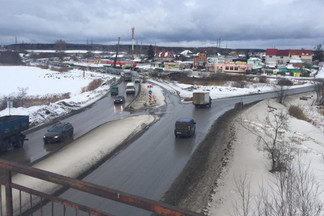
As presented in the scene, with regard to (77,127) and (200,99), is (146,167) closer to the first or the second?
(77,127)

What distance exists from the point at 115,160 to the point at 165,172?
4.60m

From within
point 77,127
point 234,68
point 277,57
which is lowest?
point 77,127

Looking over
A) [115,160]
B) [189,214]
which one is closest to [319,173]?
[115,160]

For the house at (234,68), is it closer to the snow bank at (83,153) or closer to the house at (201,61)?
the house at (201,61)

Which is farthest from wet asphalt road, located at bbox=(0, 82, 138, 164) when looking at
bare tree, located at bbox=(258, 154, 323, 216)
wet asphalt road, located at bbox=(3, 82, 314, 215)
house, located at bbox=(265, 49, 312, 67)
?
house, located at bbox=(265, 49, 312, 67)

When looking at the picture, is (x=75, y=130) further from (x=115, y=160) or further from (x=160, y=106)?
(x=160, y=106)

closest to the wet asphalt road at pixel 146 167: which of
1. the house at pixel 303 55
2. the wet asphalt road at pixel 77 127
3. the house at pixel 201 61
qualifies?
the wet asphalt road at pixel 77 127

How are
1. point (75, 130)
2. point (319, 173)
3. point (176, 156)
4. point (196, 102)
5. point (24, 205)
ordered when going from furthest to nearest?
1. point (196, 102)
2. point (75, 130)
3. point (176, 156)
4. point (319, 173)
5. point (24, 205)

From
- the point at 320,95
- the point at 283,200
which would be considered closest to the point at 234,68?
Result: the point at 320,95

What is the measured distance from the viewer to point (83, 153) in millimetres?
22812

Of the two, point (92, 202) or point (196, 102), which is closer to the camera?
point (92, 202)

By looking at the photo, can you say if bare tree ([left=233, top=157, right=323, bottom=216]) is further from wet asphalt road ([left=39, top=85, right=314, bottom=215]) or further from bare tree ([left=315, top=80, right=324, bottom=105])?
bare tree ([left=315, top=80, right=324, bottom=105])

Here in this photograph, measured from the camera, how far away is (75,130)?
102ft

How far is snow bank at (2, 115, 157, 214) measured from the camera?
17547 millimetres
